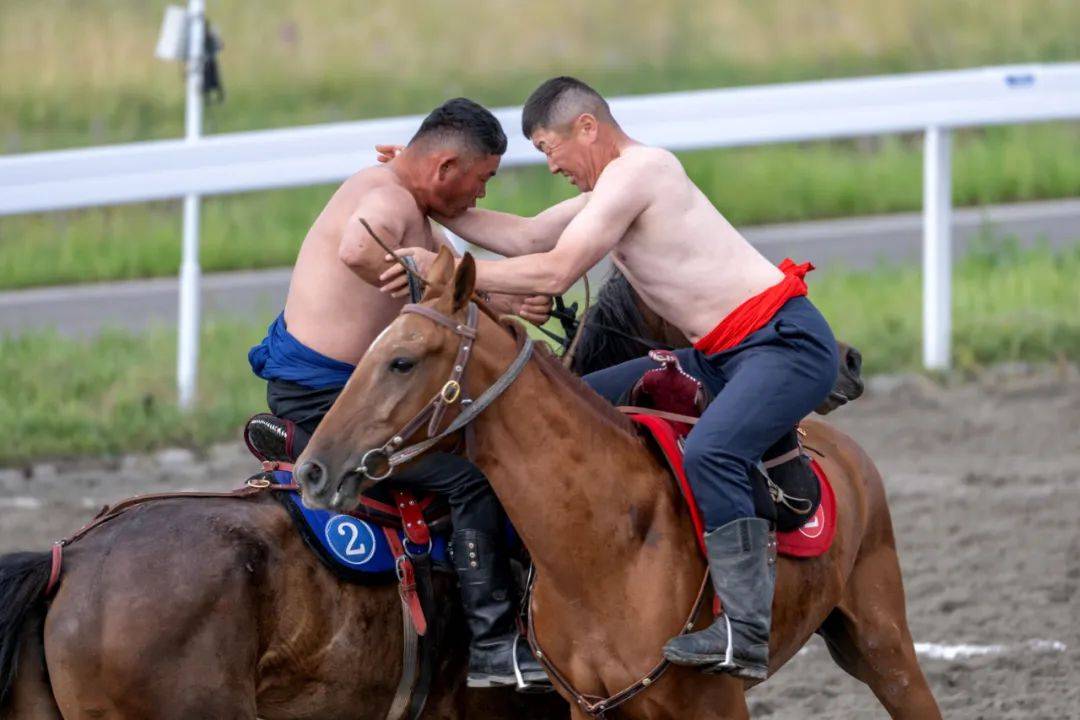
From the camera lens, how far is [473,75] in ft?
61.1

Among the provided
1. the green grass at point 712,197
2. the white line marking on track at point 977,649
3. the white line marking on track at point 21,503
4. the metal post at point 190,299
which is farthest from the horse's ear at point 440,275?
the green grass at point 712,197

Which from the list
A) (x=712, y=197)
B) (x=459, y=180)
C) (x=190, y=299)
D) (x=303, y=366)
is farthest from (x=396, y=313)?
(x=712, y=197)

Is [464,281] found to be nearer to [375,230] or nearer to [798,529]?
[375,230]

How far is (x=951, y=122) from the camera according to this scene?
1036 cm

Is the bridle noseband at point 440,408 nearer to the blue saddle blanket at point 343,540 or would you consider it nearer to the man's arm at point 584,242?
the man's arm at point 584,242

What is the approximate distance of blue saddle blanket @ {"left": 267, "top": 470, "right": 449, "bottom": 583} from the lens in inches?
198

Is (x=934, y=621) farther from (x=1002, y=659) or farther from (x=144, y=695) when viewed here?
(x=144, y=695)

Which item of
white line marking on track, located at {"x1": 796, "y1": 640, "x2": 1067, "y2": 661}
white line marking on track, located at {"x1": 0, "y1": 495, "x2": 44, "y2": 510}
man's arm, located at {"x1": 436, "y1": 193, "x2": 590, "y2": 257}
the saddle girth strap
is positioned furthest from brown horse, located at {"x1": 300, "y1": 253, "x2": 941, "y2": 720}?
white line marking on track, located at {"x1": 0, "y1": 495, "x2": 44, "y2": 510}

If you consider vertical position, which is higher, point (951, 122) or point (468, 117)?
point (468, 117)

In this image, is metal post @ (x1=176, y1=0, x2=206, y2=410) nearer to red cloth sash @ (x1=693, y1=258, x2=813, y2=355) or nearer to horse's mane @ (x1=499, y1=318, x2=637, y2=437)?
red cloth sash @ (x1=693, y1=258, x2=813, y2=355)

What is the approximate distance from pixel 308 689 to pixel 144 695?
584 mm

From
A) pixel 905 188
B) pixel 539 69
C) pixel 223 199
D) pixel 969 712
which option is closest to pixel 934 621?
pixel 969 712

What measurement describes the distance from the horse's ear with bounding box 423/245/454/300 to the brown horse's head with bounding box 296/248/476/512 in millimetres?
27

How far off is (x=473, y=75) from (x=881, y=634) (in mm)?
13548
